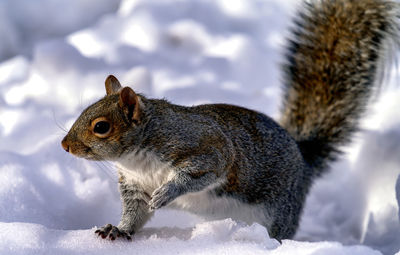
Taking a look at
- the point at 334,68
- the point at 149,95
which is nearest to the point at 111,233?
the point at 334,68

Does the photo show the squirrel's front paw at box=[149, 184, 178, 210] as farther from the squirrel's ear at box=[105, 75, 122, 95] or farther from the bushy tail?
the bushy tail

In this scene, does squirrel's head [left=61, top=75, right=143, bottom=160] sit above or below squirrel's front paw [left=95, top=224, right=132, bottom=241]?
above

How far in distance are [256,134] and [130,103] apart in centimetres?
59

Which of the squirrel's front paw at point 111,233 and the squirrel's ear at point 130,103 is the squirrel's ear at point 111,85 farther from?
the squirrel's front paw at point 111,233

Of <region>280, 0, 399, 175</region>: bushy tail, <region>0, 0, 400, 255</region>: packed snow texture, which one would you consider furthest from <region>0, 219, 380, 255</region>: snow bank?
<region>280, 0, 399, 175</region>: bushy tail

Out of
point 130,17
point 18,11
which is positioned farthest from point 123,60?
point 18,11

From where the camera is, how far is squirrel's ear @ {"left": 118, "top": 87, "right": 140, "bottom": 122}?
1.80m

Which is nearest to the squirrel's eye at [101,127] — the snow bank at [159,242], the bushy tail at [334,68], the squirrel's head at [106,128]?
the squirrel's head at [106,128]

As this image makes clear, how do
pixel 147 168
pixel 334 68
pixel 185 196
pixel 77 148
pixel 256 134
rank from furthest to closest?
pixel 334 68 → pixel 256 134 → pixel 185 196 → pixel 147 168 → pixel 77 148

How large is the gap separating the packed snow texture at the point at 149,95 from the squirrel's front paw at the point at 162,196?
0.13m

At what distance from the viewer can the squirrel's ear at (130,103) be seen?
1.80 m

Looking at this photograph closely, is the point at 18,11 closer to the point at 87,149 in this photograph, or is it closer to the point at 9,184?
the point at 9,184

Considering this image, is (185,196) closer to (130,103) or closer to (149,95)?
(130,103)

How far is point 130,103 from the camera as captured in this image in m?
1.81
